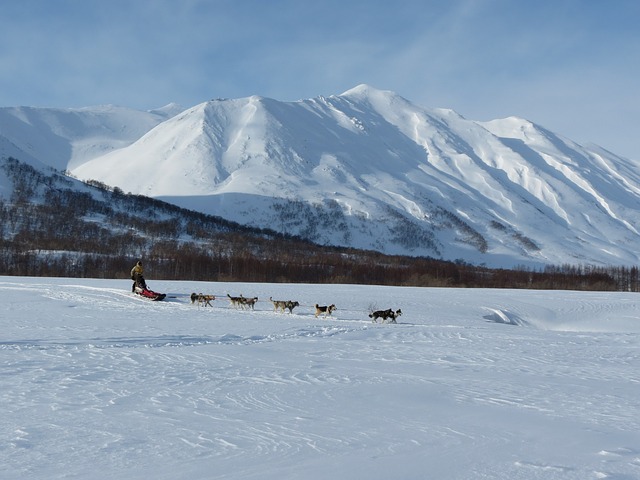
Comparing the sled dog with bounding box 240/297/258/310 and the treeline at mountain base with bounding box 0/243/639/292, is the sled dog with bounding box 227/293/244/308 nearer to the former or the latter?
the sled dog with bounding box 240/297/258/310

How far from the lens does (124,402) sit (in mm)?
9070

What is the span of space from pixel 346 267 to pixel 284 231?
9400cm

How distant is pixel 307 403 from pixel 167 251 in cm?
10262

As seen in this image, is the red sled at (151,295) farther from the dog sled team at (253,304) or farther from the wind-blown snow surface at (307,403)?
the wind-blown snow surface at (307,403)

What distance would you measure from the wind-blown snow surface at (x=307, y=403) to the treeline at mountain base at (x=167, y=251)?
56205mm

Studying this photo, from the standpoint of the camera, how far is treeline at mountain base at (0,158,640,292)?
82125 mm

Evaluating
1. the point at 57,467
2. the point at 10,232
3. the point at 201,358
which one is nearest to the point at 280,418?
the point at 57,467

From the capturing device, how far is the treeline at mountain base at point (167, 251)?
269 feet

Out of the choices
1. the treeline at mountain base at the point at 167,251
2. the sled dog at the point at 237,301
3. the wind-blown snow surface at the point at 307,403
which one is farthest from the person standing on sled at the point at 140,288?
the treeline at mountain base at the point at 167,251

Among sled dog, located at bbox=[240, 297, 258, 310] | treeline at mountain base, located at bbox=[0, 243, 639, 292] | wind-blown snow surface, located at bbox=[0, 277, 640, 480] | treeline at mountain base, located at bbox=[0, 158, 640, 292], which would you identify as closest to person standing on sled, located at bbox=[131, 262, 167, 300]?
sled dog, located at bbox=[240, 297, 258, 310]

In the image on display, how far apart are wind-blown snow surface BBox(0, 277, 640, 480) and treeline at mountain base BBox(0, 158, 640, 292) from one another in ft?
184

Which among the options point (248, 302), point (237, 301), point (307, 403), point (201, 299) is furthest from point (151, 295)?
point (307, 403)

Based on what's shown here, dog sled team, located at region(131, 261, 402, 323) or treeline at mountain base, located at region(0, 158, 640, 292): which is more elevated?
treeline at mountain base, located at region(0, 158, 640, 292)

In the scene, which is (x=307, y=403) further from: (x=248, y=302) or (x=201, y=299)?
(x=201, y=299)
